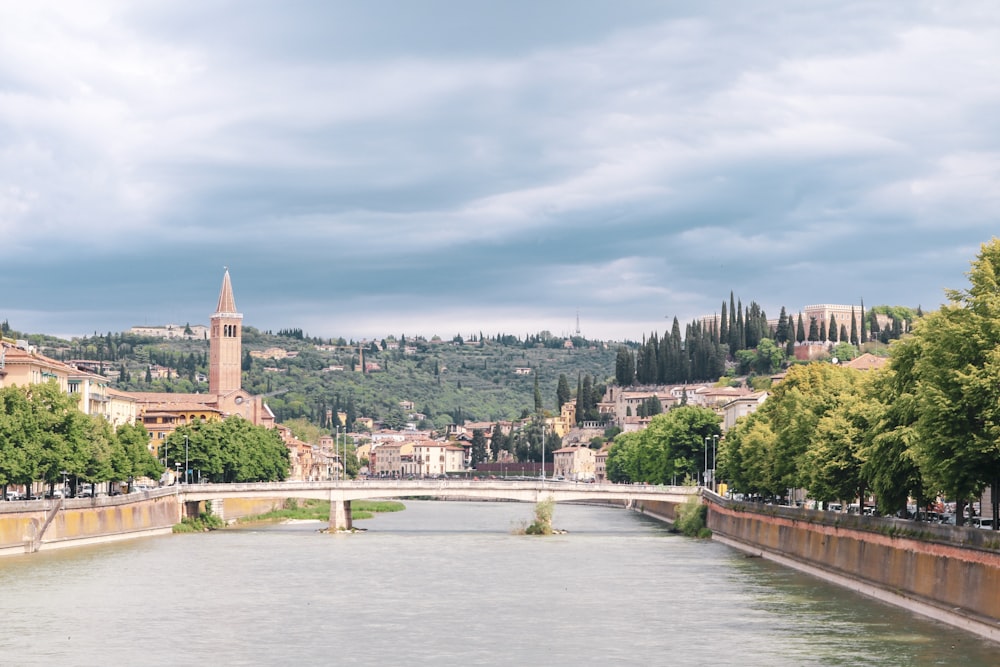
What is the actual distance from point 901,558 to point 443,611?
1815 cm

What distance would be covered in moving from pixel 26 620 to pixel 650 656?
76.2 ft

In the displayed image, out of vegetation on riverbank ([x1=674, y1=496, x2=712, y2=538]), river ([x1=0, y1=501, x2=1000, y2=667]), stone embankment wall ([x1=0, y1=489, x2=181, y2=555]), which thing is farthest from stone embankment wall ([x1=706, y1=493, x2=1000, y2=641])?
stone embankment wall ([x1=0, y1=489, x2=181, y2=555])

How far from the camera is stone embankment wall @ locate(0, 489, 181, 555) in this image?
82.4 metres

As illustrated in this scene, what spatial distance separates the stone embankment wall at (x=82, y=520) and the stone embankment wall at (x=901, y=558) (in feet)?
137

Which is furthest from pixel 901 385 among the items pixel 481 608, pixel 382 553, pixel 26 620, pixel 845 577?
pixel 382 553

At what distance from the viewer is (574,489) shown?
121562 millimetres

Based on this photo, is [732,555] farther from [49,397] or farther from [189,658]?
[189,658]

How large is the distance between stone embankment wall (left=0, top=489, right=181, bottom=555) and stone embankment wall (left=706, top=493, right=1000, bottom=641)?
41868mm

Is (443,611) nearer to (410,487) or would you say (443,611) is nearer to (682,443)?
(410,487)

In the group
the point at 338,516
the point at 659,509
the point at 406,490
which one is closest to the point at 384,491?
the point at 406,490

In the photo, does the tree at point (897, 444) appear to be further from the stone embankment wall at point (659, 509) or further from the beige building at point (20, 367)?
the beige building at point (20, 367)

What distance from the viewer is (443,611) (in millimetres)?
59812

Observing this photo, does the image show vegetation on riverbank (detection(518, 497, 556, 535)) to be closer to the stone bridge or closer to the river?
the stone bridge

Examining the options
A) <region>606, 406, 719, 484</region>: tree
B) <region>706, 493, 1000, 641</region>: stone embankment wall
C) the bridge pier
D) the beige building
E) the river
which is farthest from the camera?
<region>606, 406, 719, 484</region>: tree
